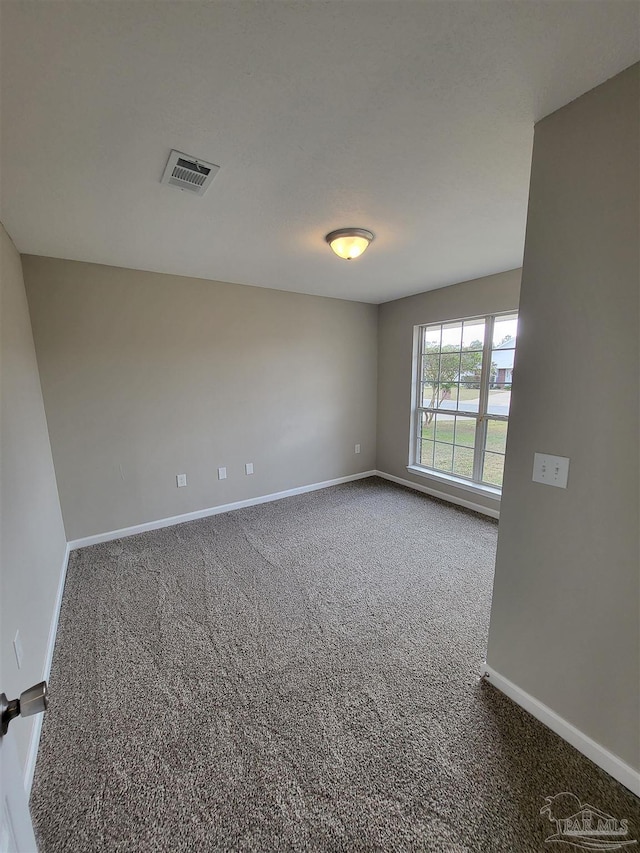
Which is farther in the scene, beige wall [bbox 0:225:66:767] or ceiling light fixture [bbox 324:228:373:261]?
ceiling light fixture [bbox 324:228:373:261]

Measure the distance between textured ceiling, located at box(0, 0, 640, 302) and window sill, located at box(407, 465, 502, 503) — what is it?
2.40 m

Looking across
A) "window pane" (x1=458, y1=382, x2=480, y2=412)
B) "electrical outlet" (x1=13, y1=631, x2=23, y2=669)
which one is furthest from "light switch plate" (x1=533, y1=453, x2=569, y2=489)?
"window pane" (x1=458, y1=382, x2=480, y2=412)

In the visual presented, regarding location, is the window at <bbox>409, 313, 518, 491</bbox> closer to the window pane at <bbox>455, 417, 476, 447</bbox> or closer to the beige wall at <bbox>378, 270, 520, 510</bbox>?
the window pane at <bbox>455, 417, 476, 447</bbox>

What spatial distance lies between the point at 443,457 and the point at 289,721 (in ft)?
10.5

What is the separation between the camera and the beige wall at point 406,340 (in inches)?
128

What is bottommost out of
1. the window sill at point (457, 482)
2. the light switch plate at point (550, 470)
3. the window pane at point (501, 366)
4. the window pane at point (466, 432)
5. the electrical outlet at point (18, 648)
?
the window sill at point (457, 482)

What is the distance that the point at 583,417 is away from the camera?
1228 millimetres

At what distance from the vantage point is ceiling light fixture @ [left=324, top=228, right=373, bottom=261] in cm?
215

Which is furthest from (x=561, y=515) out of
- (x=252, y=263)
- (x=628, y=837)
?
(x=252, y=263)

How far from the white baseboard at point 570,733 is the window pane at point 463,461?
2381 millimetres

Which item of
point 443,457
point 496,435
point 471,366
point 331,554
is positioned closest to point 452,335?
point 471,366

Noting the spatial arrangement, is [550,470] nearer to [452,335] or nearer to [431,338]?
[452,335]

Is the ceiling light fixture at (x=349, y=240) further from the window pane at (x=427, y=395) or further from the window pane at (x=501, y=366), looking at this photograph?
the window pane at (x=427, y=395)

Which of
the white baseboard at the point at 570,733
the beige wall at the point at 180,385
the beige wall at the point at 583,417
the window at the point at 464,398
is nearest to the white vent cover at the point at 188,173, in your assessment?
the beige wall at the point at 583,417
